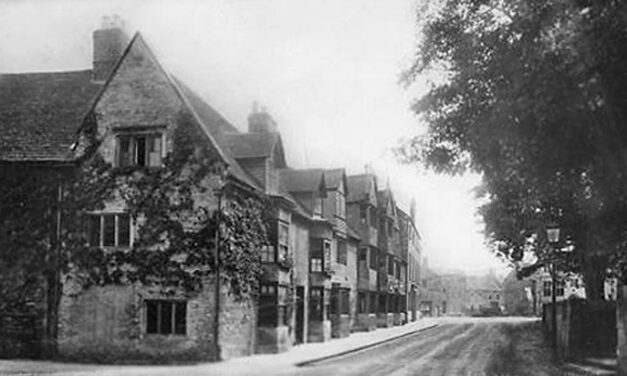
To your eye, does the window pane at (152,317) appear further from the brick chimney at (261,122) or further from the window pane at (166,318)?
the brick chimney at (261,122)

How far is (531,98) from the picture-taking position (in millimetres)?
15883

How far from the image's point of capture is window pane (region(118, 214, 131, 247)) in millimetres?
27086

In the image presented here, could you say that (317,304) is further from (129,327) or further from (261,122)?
(129,327)

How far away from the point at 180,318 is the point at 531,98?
50.2 feet

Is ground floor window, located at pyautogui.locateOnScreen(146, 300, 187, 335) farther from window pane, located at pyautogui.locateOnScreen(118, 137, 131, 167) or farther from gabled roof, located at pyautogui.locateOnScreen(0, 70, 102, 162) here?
gabled roof, located at pyautogui.locateOnScreen(0, 70, 102, 162)

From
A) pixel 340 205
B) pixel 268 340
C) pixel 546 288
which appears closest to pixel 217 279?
pixel 268 340

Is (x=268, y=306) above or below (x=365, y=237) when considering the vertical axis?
below

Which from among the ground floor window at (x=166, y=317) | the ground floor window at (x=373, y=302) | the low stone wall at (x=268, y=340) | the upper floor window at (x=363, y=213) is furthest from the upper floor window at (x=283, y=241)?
the ground floor window at (x=373, y=302)

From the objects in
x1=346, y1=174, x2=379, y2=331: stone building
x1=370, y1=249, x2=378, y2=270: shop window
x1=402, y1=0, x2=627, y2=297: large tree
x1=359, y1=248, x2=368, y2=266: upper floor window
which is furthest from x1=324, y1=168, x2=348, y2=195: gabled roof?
x1=402, y1=0, x2=627, y2=297: large tree

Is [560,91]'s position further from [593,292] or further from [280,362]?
[593,292]

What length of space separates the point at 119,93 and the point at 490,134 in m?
14.7

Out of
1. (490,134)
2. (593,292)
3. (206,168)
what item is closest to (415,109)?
(490,134)

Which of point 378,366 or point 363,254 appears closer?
point 378,366

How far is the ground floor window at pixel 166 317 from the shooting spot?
26547mm
